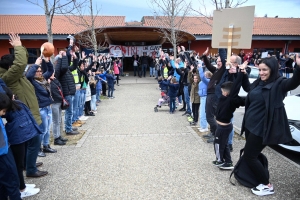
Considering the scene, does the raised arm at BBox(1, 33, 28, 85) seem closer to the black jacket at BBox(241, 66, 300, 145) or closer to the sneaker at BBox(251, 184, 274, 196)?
the black jacket at BBox(241, 66, 300, 145)

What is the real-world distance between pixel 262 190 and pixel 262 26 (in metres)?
24.5

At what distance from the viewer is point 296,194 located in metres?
3.27

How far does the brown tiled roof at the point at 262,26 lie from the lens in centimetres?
2153

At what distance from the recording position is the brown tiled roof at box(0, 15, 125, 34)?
2031 centimetres

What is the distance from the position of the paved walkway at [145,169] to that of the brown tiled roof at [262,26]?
53.9 feet

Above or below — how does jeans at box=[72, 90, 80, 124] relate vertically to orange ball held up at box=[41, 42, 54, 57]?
below

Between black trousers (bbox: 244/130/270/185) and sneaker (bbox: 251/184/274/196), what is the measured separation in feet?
0.19

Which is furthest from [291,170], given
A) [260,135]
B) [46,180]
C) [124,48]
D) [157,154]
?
[124,48]

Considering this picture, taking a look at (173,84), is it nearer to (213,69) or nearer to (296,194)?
(213,69)

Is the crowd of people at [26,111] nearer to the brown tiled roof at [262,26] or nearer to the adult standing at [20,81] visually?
the adult standing at [20,81]

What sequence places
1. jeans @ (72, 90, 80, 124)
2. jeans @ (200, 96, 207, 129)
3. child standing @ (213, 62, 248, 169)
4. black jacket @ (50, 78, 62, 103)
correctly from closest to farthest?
child standing @ (213, 62, 248, 169) < black jacket @ (50, 78, 62, 103) < jeans @ (200, 96, 207, 129) < jeans @ (72, 90, 80, 124)

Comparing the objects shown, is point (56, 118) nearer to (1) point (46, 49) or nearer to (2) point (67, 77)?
(2) point (67, 77)

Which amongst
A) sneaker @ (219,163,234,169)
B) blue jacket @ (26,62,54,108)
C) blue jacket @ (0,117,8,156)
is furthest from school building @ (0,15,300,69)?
blue jacket @ (0,117,8,156)

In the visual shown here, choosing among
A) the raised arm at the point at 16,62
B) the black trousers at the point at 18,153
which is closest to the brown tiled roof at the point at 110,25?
the raised arm at the point at 16,62
